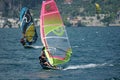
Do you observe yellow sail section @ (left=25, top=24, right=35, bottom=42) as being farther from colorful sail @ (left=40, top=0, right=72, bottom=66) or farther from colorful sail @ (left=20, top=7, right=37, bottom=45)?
colorful sail @ (left=40, top=0, right=72, bottom=66)

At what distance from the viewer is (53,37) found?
237 ft

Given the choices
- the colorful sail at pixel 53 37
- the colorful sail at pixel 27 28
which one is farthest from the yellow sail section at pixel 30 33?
the colorful sail at pixel 53 37

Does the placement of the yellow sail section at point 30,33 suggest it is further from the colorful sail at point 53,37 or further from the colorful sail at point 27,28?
the colorful sail at point 53,37

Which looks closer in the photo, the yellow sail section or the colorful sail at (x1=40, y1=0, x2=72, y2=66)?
the colorful sail at (x1=40, y1=0, x2=72, y2=66)

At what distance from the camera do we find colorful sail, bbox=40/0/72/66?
233ft

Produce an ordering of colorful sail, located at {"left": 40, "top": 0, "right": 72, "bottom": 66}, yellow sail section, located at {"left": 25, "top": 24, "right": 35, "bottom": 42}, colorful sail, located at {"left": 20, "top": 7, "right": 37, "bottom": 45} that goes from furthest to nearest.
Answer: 1. yellow sail section, located at {"left": 25, "top": 24, "right": 35, "bottom": 42}
2. colorful sail, located at {"left": 20, "top": 7, "right": 37, "bottom": 45}
3. colorful sail, located at {"left": 40, "top": 0, "right": 72, "bottom": 66}

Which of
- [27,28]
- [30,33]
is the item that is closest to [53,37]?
[27,28]

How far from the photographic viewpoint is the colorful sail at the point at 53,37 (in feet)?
233

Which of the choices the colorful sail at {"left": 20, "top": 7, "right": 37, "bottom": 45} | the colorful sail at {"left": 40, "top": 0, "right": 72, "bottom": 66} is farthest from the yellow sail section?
the colorful sail at {"left": 40, "top": 0, "right": 72, "bottom": 66}

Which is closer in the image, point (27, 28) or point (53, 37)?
point (53, 37)

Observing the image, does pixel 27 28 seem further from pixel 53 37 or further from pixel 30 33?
pixel 53 37

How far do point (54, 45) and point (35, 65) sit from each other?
282 inches

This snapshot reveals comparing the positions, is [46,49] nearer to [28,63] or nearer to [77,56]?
[28,63]

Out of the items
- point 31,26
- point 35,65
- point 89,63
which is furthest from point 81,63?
point 31,26
